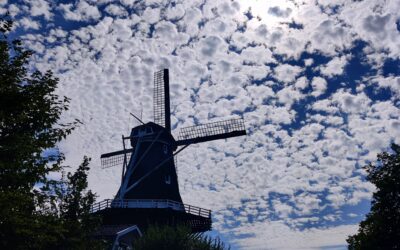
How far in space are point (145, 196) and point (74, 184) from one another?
17.0 meters

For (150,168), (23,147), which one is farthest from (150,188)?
(23,147)

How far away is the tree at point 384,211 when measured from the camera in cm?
2294

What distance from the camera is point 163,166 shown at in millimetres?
37844

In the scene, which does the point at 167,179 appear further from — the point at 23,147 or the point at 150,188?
the point at 23,147

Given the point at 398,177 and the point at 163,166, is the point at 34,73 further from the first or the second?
the point at 163,166

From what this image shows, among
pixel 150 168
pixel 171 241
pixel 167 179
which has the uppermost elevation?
pixel 150 168

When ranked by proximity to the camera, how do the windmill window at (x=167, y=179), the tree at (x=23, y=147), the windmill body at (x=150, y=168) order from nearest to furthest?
the tree at (x=23, y=147)
the windmill body at (x=150, y=168)
the windmill window at (x=167, y=179)

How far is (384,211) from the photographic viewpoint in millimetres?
23500

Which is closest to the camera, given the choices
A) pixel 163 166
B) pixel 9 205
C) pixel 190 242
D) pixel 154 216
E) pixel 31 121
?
pixel 9 205

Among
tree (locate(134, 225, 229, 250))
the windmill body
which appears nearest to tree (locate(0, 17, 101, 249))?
tree (locate(134, 225, 229, 250))

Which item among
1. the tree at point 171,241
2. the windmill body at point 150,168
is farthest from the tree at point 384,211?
the windmill body at point 150,168

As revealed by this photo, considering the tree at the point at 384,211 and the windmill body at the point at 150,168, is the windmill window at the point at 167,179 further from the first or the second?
the tree at the point at 384,211

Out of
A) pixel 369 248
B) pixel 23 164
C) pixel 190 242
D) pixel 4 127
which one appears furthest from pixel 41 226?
pixel 369 248

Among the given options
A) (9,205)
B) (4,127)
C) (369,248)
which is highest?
(4,127)
